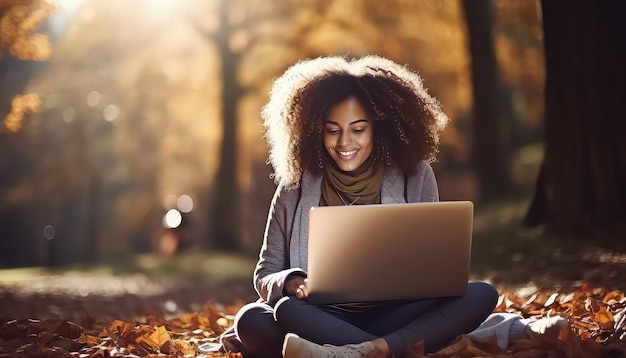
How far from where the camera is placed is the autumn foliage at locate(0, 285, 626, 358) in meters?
3.35

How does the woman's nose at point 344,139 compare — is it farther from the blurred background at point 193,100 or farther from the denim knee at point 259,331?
the blurred background at point 193,100

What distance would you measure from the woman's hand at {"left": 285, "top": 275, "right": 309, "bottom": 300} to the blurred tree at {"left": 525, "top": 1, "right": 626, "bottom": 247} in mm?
4672

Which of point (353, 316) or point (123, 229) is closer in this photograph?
point (353, 316)

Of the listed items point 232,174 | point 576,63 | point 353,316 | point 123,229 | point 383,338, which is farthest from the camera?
point 123,229

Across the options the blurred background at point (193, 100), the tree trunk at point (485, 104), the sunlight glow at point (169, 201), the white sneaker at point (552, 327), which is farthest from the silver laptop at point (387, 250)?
the sunlight glow at point (169, 201)

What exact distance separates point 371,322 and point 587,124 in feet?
15.9

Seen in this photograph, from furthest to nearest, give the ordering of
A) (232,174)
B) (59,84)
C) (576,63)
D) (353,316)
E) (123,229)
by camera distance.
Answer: (123,229) < (59,84) < (232,174) < (576,63) < (353,316)

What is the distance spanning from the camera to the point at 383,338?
3406 mm

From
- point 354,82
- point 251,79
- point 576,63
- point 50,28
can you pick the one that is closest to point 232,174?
point 251,79

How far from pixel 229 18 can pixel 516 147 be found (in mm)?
5950

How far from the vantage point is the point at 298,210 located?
394 centimetres

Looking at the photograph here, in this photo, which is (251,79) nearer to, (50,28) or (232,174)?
(232,174)

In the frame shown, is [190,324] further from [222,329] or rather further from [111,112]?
[111,112]

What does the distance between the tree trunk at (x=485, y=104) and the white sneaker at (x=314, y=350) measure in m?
9.19
